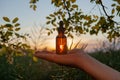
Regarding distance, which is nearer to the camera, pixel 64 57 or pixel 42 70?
pixel 64 57

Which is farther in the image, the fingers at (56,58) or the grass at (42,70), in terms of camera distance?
the grass at (42,70)

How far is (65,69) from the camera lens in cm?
730

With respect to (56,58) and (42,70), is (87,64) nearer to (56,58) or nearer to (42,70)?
(56,58)

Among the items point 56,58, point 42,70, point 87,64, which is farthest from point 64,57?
point 42,70

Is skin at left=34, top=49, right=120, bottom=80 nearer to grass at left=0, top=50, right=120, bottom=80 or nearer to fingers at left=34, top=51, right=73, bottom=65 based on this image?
fingers at left=34, top=51, right=73, bottom=65

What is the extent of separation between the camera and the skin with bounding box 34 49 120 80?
98.1 inches

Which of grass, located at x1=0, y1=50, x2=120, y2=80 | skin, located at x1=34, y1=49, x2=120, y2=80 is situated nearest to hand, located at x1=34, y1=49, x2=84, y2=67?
skin, located at x1=34, y1=49, x2=120, y2=80

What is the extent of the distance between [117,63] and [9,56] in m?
4.27

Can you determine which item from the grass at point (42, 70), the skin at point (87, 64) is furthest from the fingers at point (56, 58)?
the grass at point (42, 70)

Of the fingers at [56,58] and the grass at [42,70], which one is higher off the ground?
the fingers at [56,58]

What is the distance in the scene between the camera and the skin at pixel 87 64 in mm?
2491

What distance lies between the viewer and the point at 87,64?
260 cm

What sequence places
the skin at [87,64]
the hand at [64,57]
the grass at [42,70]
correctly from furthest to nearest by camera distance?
the grass at [42,70]
the hand at [64,57]
the skin at [87,64]

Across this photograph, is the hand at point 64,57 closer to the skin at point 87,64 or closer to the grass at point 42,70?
the skin at point 87,64
